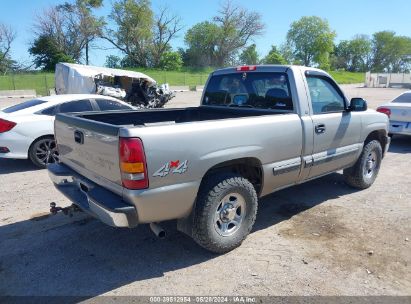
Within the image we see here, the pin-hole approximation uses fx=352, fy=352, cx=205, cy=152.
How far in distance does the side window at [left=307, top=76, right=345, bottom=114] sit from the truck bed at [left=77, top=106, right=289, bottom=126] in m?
0.55

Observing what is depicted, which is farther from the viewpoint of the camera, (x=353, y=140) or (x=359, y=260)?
(x=353, y=140)

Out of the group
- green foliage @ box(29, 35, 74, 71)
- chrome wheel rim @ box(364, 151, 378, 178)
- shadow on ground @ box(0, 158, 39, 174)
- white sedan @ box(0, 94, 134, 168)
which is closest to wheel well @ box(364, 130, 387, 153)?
chrome wheel rim @ box(364, 151, 378, 178)

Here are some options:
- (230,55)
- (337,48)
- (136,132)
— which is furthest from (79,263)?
(337,48)

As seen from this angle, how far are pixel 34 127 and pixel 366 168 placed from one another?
5957 mm

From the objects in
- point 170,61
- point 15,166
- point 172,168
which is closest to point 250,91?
point 172,168

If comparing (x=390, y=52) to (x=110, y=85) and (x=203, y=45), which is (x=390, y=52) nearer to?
(x=203, y=45)

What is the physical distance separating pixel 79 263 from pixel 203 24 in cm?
9104

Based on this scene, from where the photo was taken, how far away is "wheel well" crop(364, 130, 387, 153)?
222 inches

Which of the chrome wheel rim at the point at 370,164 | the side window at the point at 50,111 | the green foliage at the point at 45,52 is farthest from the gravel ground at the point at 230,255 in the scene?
the green foliage at the point at 45,52

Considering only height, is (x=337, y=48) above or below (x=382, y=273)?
above

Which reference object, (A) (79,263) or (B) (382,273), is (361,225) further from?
(A) (79,263)

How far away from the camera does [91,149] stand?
3312 millimetres

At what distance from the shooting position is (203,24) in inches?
3477

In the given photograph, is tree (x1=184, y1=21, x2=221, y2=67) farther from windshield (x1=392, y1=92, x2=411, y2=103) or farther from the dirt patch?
the dirt patch
